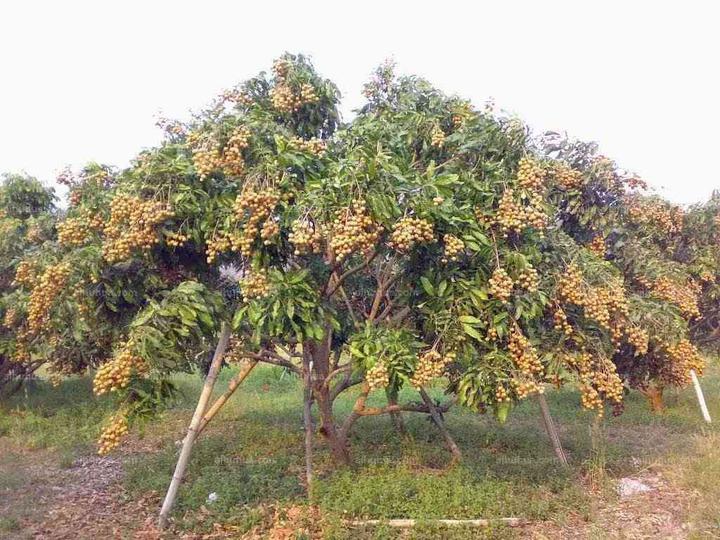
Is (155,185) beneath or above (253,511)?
above

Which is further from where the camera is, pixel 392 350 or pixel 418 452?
pixel 418 452

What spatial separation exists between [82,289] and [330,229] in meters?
2.00

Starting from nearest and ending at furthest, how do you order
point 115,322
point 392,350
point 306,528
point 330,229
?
point 330,229 < point 392,350 < point 306,528 < point 115,322

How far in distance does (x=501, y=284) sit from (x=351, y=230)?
3.72 ft

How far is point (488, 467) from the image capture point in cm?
591

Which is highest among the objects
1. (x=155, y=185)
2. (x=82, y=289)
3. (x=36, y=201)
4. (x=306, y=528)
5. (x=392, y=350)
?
(x=36, y=201)

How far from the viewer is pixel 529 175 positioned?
4.30 m

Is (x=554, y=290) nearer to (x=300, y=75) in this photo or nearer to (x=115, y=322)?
(x=300, y=75)

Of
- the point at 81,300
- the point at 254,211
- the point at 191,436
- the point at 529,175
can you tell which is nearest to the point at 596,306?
the point at 529,175

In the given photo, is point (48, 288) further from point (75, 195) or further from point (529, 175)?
point (529, 175)

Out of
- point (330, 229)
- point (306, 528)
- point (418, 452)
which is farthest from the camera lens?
point (418, 452)

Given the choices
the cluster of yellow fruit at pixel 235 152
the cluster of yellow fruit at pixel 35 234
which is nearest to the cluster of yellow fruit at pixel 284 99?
the cluster of yellow fruit at pixel 235 152

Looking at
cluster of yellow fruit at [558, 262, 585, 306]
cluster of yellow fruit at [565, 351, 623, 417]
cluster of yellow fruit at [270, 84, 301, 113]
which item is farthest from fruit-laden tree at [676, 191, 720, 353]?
cluster of yellow fruit at [270, 84, 301, 113]

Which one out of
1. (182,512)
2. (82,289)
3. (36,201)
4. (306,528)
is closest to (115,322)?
(82,289)
